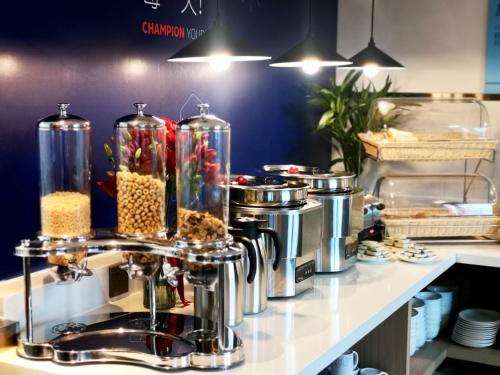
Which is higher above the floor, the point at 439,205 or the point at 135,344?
the point at 439,205

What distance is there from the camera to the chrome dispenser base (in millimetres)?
1714

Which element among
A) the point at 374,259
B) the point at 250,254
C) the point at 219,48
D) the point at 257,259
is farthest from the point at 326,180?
the point at 219,48

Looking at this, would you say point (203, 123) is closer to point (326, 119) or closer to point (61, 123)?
point (61, 123)

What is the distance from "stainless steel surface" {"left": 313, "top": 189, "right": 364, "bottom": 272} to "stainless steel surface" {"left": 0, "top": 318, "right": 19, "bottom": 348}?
119cm

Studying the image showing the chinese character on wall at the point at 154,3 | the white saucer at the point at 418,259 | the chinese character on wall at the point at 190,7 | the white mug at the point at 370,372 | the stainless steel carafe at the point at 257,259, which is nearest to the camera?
the stainless steel carafe at the point at 257,259

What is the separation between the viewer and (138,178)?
1.88 meters

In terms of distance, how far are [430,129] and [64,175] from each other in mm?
2158

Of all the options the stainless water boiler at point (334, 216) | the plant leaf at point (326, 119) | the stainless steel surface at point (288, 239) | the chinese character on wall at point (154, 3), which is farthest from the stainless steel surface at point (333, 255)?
the plant leaf at point (326, 119)

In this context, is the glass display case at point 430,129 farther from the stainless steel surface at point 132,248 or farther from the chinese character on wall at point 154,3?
the stainless steel surface at point 132,248

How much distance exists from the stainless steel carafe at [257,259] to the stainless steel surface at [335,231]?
47 centimetres

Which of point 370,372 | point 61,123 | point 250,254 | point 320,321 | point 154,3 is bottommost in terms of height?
point 370,372

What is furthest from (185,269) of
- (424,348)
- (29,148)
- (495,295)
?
(495,295)

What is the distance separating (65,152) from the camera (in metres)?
1.84

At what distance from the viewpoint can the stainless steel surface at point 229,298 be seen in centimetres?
201
